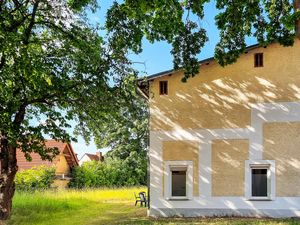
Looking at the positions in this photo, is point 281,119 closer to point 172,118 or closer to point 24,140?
point 172,118

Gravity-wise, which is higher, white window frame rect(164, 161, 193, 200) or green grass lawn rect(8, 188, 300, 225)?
white window frame rect(164, 161, 193, 200)

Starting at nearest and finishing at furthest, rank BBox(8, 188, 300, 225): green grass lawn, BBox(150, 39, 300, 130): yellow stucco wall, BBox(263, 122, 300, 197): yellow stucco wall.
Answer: BBox(8, 188, 300, 225): green grass lawn, BBox(263, 122, 300, 197): yellow stucco wall, BBox(150, 39, 300, 130): yellow stucco wall

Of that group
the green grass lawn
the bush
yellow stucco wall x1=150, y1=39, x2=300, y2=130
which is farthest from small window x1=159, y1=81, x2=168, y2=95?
the bush

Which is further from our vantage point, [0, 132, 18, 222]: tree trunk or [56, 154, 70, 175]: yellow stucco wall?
[56, 154, 70, 175]: yellow stucco wall

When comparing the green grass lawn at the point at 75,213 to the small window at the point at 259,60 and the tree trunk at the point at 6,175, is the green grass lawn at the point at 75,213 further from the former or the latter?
the small window at the point at 259,60

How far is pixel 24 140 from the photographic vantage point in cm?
1534

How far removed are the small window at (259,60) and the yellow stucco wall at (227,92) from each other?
0.43ft

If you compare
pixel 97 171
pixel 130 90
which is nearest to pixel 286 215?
pixel 130 90

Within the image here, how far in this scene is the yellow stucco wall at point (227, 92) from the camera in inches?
717

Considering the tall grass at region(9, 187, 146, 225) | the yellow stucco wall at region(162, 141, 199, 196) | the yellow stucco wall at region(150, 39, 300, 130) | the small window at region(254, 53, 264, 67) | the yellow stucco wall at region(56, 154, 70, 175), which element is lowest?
the tall grass at region(9, 187, 146, 225)

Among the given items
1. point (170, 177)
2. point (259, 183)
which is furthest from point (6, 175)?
point (259, 183)

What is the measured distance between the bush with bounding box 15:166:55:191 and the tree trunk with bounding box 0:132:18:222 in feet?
49.4

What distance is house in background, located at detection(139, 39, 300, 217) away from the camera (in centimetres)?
1791

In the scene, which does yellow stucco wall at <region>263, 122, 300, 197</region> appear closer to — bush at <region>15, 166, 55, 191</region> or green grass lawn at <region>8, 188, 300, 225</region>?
green grass lawn at <region>8, 188, 300, 225</region>
